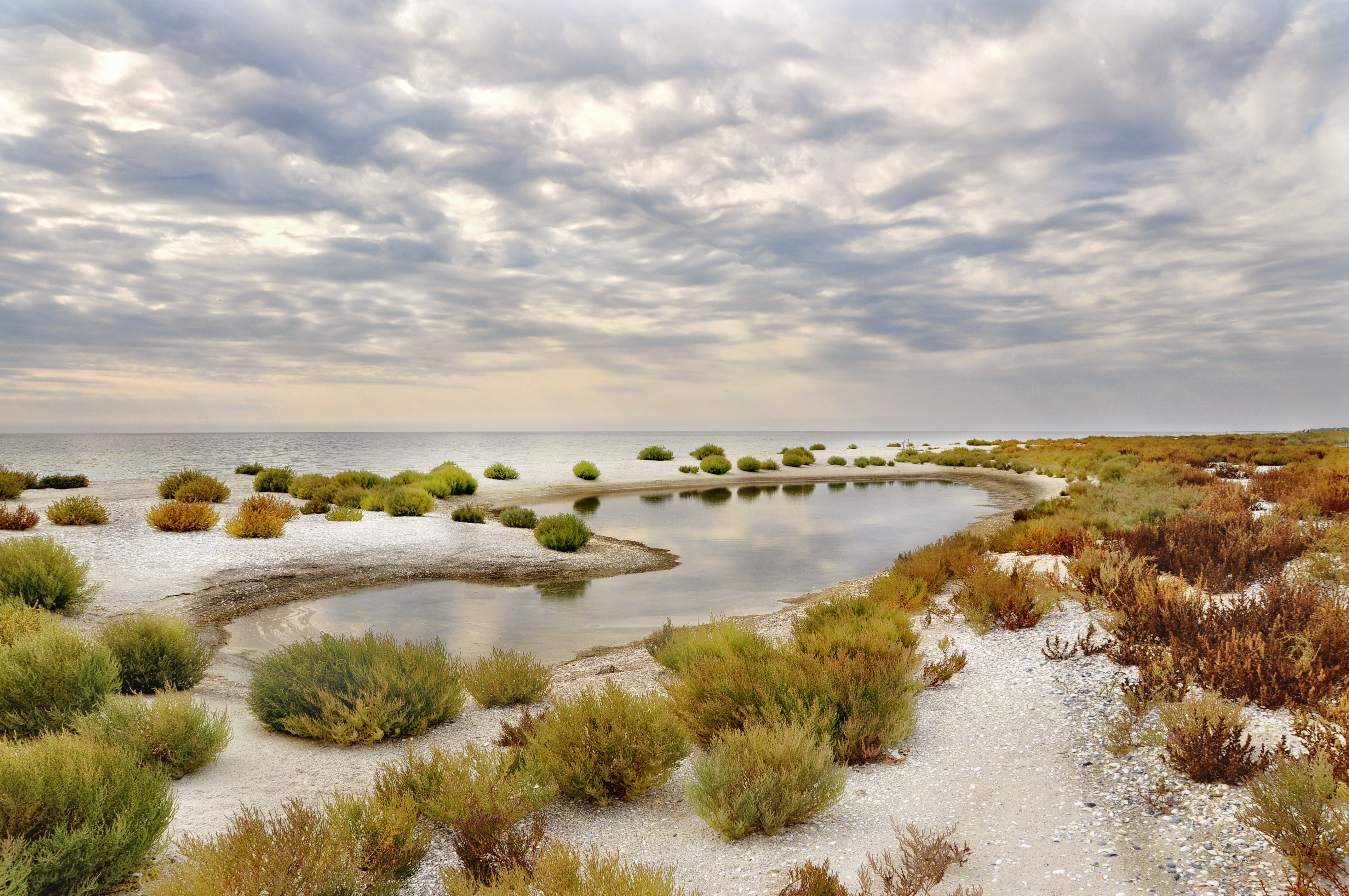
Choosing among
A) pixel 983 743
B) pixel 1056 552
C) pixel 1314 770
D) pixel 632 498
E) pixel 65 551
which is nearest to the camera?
pixel 1314 770

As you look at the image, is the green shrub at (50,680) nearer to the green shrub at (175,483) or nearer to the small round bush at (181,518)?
the small round bush at (181,518)

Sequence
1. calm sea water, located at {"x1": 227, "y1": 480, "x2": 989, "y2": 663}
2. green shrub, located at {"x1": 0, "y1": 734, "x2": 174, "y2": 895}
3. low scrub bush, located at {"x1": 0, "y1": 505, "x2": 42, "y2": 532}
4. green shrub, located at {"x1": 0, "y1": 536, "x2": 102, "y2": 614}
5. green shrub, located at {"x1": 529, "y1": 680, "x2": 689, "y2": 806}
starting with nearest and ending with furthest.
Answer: green shrub, located at {"x1": 0, "y1": 734, "x2": 174, "y2": 895} → green shrub, located at {"x1": 529, "y1": 680, "x2": 689, "y2": 806} → green shrub, located at {"x1": 0, "y1": 536, "x2": 102, "y2": 614} → calm sea water, located at {"x1": 227, "y1": 480, "x2": 989, "y2": 663} → low scrub bush, located at {"x1": 0, "y1": 505, "x2": 42, "y2": 532}

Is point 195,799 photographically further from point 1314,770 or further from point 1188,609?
point 1188,609

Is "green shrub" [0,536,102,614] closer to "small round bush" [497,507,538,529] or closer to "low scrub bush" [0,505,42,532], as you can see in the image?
"low scrub bush" [0,505,42,532]

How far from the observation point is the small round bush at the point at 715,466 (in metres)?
39.7

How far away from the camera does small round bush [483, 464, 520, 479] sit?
101ft

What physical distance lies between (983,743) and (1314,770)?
2130 millimetres

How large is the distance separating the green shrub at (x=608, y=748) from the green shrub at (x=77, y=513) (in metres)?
14.4

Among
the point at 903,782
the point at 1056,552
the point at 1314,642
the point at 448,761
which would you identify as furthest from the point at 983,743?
the point at 1056,552

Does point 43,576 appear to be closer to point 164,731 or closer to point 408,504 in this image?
point 164,731

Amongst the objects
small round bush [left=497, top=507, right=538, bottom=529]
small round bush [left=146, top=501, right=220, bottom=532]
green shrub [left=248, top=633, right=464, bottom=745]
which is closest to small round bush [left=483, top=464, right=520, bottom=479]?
small round bush [left=497, top=507, right=538, bottom=529]

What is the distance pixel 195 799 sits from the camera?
433 centimetres

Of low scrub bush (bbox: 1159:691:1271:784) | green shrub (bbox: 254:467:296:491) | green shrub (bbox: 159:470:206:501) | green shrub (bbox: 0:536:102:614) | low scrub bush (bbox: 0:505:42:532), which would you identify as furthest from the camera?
green shrub (bbox: 254:467:296:491)

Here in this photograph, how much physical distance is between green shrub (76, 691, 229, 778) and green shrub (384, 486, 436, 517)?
14.2 metres
